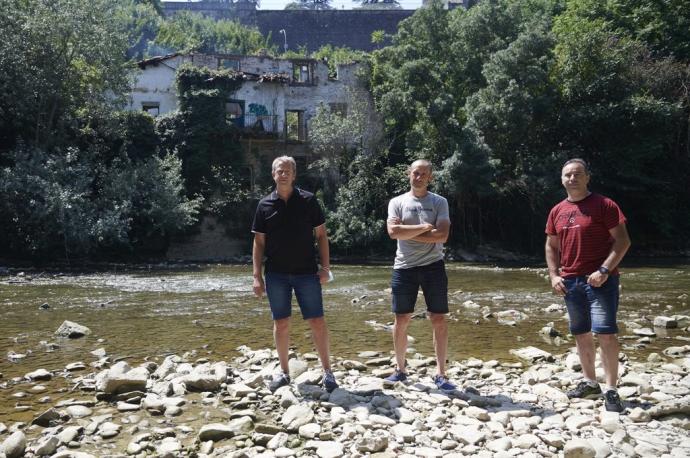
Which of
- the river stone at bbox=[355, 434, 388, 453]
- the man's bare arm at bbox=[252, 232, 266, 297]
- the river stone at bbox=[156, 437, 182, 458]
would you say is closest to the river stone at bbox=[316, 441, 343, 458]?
the river stone at bbox=[355, 434, 388, 453]

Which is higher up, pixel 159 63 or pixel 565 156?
pixel 159 63

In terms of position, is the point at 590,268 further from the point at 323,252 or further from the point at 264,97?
the point at 264,97

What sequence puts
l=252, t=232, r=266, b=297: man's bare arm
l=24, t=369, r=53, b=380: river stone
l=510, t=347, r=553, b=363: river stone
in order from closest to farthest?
l=252, t=232, r=266, b=297: man's bare arm, l=24, t=369, r=53, b=380: river stone, l=510, t=347, r=553, b=363: river stone

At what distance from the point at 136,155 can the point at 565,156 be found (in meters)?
21.8

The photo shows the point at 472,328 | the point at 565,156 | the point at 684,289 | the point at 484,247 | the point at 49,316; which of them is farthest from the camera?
the point at 484,247

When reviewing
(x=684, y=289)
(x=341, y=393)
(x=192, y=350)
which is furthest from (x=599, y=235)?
(x=684, y=289)

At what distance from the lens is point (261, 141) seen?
35.1 m

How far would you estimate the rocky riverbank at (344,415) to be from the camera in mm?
4250

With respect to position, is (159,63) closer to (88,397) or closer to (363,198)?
(363,198)

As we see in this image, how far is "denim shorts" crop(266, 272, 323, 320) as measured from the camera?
5.55m

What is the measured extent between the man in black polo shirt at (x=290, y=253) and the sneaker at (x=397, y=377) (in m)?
0.60

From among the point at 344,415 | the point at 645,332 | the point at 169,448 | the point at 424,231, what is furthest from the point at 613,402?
the point at 645,332

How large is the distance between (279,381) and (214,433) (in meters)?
1.14

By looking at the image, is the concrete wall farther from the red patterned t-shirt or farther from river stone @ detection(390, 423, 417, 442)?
river stone @ detection(390, 423, 417, 442)
